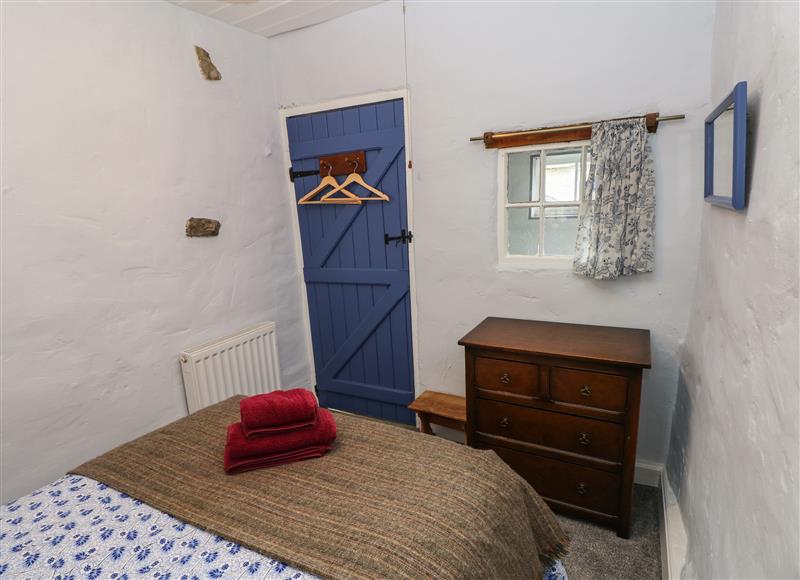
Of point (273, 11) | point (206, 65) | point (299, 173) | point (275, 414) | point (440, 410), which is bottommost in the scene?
point (440, 410)

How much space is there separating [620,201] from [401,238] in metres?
1.23

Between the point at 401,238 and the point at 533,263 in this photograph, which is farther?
the point at 401,238

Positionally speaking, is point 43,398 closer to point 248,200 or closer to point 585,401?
point 248,200

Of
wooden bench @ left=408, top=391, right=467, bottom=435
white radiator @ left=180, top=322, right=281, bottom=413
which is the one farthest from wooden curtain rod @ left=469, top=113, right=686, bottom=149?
white radiator @ left=180, top=322, right=281, bottom=413

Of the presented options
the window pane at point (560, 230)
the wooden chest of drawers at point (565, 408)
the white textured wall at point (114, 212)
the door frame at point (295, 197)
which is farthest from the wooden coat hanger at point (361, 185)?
the wooden chest of drawers at point (565, 408)

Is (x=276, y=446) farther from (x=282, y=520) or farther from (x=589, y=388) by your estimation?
(x=589, y=388)

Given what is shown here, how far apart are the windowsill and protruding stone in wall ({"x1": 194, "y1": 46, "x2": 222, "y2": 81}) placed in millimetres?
1974

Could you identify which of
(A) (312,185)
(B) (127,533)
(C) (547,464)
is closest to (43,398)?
(B) (127,533)

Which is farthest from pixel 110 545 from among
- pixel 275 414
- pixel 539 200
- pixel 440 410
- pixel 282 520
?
pixel 539 200

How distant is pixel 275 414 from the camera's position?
1.51 m

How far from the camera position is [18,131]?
1765mm

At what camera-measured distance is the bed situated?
1059 millimetres

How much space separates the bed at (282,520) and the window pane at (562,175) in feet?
4.75

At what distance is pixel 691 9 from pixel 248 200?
248 centimetres
